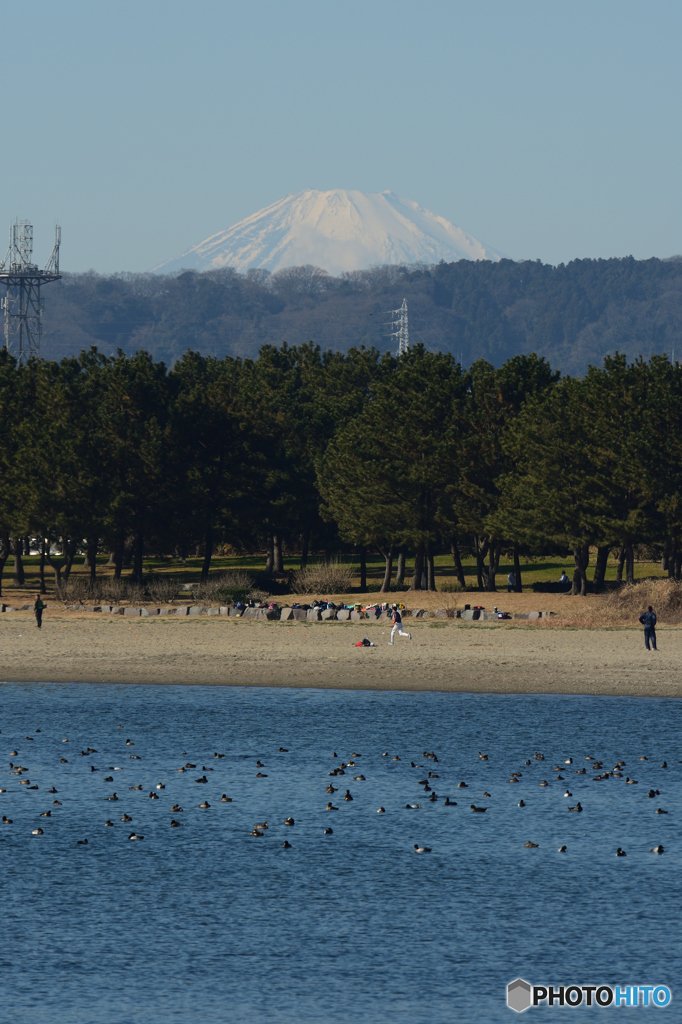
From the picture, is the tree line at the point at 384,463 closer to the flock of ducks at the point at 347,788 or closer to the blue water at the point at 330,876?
the blue water at the point at 330,876

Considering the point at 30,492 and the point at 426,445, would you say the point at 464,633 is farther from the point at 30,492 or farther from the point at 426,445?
the point at 30,492

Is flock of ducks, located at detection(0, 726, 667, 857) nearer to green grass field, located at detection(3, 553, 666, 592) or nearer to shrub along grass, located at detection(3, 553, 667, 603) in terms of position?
shrub along grass, located at detection(3, 553, 667, 603)

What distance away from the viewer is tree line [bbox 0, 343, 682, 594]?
66.9m

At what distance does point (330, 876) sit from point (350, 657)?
24.7 metres

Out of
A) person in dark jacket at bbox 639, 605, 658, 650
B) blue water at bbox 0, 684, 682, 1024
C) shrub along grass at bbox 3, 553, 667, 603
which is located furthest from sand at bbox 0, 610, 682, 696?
shrub along grass at bbox 3, 553, 667, 603

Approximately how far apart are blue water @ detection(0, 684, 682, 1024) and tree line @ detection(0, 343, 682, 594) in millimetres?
33764

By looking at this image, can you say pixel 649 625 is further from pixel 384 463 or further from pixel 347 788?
pixel 384 463

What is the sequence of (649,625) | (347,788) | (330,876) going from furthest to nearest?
(649,625), (347,788), (330,876)

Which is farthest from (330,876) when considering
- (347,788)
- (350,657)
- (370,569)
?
(370,569)

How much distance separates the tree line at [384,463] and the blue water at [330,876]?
33.8m

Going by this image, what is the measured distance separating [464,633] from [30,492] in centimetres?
2906

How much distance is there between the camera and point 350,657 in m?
45.2

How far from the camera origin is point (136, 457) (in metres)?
73.5

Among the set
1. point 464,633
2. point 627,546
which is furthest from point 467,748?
point 627,546
